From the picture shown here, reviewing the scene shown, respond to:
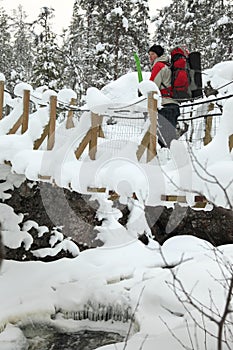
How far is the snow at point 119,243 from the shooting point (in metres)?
4.62

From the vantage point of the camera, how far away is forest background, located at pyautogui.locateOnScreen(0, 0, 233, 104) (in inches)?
585

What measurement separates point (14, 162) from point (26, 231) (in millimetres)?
3637

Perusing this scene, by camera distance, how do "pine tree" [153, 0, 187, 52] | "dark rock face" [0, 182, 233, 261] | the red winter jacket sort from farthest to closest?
"pine tree" [153, 0, 187, 52] → "dark rock face" [0, 182, 233, 261] → the red winter jacket

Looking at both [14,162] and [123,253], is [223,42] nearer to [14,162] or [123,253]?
[123,253]

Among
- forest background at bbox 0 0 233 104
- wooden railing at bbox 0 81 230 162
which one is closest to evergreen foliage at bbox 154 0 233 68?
forest background at bbox 0 0 233 104

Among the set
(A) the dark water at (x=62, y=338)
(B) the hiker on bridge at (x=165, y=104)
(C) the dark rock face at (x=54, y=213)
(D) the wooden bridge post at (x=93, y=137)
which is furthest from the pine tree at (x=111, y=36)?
(D) the wooden bridge post at (x=93, y=137)

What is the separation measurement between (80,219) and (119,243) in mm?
1171

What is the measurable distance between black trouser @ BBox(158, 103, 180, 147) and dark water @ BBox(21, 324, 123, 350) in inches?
153

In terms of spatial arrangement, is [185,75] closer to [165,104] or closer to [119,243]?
[165,104]

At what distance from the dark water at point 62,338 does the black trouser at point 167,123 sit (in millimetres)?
3876

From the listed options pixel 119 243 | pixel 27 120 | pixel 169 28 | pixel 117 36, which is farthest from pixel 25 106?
pixel 169 28

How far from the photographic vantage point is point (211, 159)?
438 cm

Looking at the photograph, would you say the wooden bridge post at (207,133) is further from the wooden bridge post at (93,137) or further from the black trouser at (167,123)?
the wooden bridge post at (93,137)

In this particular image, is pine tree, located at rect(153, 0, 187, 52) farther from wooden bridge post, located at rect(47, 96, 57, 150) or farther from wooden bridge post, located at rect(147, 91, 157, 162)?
wooden bridge post, located at rect(147, 91, 157, 162)
